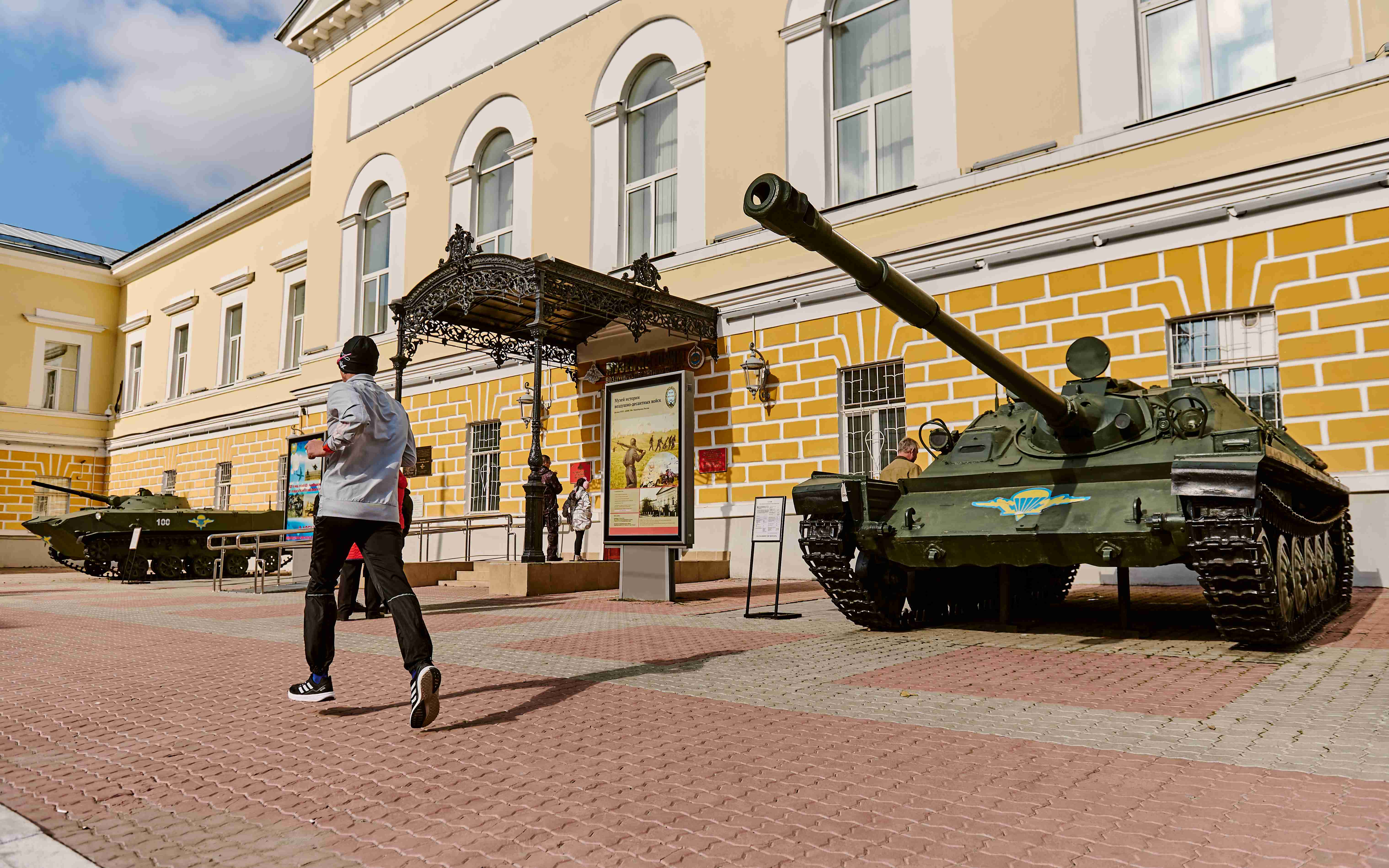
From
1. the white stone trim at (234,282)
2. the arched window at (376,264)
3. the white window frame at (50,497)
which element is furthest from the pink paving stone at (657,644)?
the white window frame at (50,497)

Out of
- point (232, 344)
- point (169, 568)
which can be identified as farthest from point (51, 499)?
point (169, 568)

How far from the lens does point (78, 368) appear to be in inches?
1414

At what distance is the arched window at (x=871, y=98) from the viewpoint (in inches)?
583

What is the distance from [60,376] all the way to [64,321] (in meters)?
2.05

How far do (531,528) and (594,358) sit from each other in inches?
212

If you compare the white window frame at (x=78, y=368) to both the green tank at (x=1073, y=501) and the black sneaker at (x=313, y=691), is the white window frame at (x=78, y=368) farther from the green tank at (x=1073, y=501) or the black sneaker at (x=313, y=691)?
the black sneaker at (x=313, y=691)

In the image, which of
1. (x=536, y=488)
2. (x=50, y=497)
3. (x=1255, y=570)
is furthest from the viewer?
(x=50, y=497)

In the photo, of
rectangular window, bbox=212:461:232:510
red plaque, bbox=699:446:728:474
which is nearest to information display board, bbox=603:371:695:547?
red plaque, bbox=699:446:728:474

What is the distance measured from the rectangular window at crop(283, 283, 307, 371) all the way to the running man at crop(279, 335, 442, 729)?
81.4 ft

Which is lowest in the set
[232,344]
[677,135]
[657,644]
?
[657,644]

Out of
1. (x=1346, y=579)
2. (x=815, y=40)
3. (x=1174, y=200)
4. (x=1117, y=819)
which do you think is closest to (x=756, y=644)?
(x=1117, y=819)

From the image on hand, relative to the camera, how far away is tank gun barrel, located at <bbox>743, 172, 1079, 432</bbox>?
4793 millimetres

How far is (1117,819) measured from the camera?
118 inches

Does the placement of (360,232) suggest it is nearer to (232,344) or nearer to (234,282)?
(234,282)
